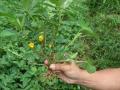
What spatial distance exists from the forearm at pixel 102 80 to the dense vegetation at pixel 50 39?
113mm

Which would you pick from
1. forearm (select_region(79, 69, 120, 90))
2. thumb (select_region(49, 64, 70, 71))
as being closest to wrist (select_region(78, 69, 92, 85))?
forearm (select_region(79, 69, 120, 90))

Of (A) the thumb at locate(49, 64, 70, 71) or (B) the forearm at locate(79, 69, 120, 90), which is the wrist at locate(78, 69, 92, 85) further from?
(A) the thumb at locate(49, 64, 70, 71)

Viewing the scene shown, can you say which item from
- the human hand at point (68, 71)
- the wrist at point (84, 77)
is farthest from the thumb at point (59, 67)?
the wrist at point (84, 77)

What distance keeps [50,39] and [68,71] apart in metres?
0.21

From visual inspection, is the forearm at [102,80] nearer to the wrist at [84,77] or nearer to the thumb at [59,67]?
the wrist at [84,77]

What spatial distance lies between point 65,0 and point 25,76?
1175mm

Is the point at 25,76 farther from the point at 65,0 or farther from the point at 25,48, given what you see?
the point at 65,0

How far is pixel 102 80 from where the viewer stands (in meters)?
2.26

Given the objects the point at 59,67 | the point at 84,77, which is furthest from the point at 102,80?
the point at 59,67

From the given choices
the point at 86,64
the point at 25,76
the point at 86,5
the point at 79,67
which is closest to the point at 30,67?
the point at 25,76

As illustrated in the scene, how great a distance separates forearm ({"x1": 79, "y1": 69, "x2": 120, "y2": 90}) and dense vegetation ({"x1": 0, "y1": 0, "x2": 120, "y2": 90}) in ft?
0.37

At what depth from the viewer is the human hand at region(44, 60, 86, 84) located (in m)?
2.01

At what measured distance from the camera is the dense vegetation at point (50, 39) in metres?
1.78

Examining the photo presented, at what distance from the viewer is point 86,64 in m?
1.90
